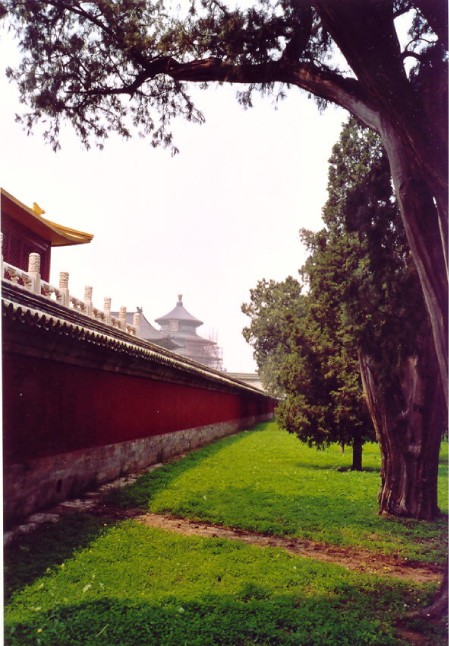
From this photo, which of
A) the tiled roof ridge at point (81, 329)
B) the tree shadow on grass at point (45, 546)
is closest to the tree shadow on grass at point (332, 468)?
the tiled roof ridge at point (81, 329)

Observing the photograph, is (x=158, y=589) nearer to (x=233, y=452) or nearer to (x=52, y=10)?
(x=52, y=10)

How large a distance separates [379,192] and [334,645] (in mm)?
4055

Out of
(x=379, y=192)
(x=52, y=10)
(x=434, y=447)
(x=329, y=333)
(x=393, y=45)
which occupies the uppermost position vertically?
(x=52, y=10)

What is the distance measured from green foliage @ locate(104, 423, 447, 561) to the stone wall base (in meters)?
0.44

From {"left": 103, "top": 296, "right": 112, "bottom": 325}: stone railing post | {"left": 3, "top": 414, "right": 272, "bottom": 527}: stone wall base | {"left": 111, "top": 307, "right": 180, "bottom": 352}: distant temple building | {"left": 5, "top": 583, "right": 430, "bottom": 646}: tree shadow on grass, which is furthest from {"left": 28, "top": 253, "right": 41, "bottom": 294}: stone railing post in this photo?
{"left": 111, "top": 307, "right": 180, "bottom": 352}: distant temple building

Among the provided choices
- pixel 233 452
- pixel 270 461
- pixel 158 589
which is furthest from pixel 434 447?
pixel 233 452

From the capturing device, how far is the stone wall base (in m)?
5.76

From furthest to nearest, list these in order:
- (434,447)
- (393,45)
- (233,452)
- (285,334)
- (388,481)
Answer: (233,452) → (285,334) → (388,481) → (434,447) → (393,45)

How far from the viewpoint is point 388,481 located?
696cm

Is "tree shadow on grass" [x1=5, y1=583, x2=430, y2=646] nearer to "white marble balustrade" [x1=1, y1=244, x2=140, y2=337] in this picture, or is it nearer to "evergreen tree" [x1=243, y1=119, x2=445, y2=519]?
"evergreen tree" [x1=243, y1=119, x2=445, y2=519]

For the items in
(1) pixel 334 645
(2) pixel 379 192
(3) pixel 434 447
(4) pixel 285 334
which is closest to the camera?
(1) pixel 334 645

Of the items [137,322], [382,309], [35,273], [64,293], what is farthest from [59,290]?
[382,309]

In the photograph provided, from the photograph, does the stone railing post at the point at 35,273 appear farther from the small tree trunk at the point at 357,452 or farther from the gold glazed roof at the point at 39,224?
the small tree trunk at the point at 357,452

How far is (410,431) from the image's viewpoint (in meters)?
6.60
